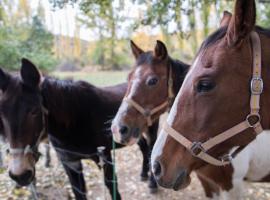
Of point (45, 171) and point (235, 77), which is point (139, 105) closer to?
point (235, 77)

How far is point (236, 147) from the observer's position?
1.10 m

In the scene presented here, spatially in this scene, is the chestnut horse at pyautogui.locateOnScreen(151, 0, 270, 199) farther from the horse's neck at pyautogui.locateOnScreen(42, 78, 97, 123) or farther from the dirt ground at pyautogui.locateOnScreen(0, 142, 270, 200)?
the dirt ground at pyautogui.locateOnScreen(0, 142, 270, 200)

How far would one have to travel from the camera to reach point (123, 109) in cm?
234

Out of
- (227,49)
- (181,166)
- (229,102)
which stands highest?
(227,49)

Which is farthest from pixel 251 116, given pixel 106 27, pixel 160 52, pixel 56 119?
pixel 106 27

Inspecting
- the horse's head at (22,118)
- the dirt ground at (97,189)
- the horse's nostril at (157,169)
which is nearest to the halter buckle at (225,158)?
the horse's nostril at (157,169)

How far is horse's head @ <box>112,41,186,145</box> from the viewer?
2320mm

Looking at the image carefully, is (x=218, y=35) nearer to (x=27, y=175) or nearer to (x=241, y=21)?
(x=241, y=21)

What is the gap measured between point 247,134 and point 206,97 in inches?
8.7

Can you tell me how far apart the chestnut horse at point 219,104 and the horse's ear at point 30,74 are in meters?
1.42

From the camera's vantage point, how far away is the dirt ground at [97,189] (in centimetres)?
346

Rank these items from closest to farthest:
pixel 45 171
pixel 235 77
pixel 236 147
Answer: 1. pixel 235 77
2. pixel 236 147
3. pixel 45 171

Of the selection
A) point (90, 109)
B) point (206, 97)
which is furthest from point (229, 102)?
point (90, 109)

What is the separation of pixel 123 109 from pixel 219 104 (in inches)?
55.0
